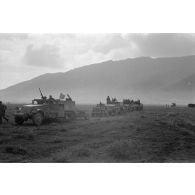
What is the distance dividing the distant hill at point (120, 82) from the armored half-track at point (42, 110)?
0.95 m

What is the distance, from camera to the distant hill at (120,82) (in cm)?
1259

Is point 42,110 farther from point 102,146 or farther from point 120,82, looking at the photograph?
point 102,146

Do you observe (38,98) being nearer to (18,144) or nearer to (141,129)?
(18,144)

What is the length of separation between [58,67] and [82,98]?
309cm

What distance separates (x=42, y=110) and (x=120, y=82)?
486 centimetres

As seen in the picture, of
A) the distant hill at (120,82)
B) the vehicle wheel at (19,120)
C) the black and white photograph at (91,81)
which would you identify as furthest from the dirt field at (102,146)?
the vehicle wheel at (19,120)

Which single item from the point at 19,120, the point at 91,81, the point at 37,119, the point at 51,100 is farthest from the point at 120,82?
the point at 19,120

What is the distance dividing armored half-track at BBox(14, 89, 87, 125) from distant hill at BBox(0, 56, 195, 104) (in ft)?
3.11

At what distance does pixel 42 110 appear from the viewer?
16547mm

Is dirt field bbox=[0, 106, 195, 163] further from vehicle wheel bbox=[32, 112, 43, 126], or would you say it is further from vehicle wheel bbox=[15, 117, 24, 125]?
vehicle wheel bbox=[15, 117, 24, 125]

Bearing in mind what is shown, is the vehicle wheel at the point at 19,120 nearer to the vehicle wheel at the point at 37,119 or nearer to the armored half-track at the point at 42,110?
the armored half-track at the point at 42,110

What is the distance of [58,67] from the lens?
12000mm
